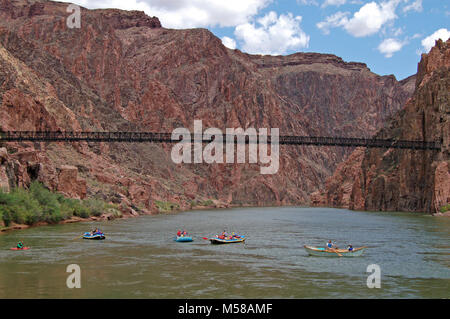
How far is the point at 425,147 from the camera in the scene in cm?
9444

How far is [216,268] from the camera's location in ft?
105

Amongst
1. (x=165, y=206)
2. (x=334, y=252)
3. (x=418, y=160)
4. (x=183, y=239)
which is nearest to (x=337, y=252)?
(x=334, y=252)

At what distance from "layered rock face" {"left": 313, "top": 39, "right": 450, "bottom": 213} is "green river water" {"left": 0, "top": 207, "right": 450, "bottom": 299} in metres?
43.4

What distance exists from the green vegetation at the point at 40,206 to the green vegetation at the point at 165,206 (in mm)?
32227

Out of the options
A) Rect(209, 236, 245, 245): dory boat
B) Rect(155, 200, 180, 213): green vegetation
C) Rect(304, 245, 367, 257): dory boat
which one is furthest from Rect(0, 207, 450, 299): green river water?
Rect(155, 200, 180, 213): green vegetation

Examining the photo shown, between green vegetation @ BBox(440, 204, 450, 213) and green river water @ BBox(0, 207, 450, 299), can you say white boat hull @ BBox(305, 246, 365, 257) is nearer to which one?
green river water @ BBox(0, 207, 450, 299)

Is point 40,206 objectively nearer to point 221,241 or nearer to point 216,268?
point 221,241

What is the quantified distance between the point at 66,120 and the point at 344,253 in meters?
79.3

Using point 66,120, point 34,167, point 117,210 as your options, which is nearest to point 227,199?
point 66,120

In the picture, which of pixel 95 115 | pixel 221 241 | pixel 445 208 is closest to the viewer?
pixel 221 241

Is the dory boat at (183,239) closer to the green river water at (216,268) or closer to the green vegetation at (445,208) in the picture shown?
the green river water at (216,268)

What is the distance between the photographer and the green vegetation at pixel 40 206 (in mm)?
54281

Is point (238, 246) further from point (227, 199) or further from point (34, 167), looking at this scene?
point (227, 199)

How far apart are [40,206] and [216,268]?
3525 centimetres
